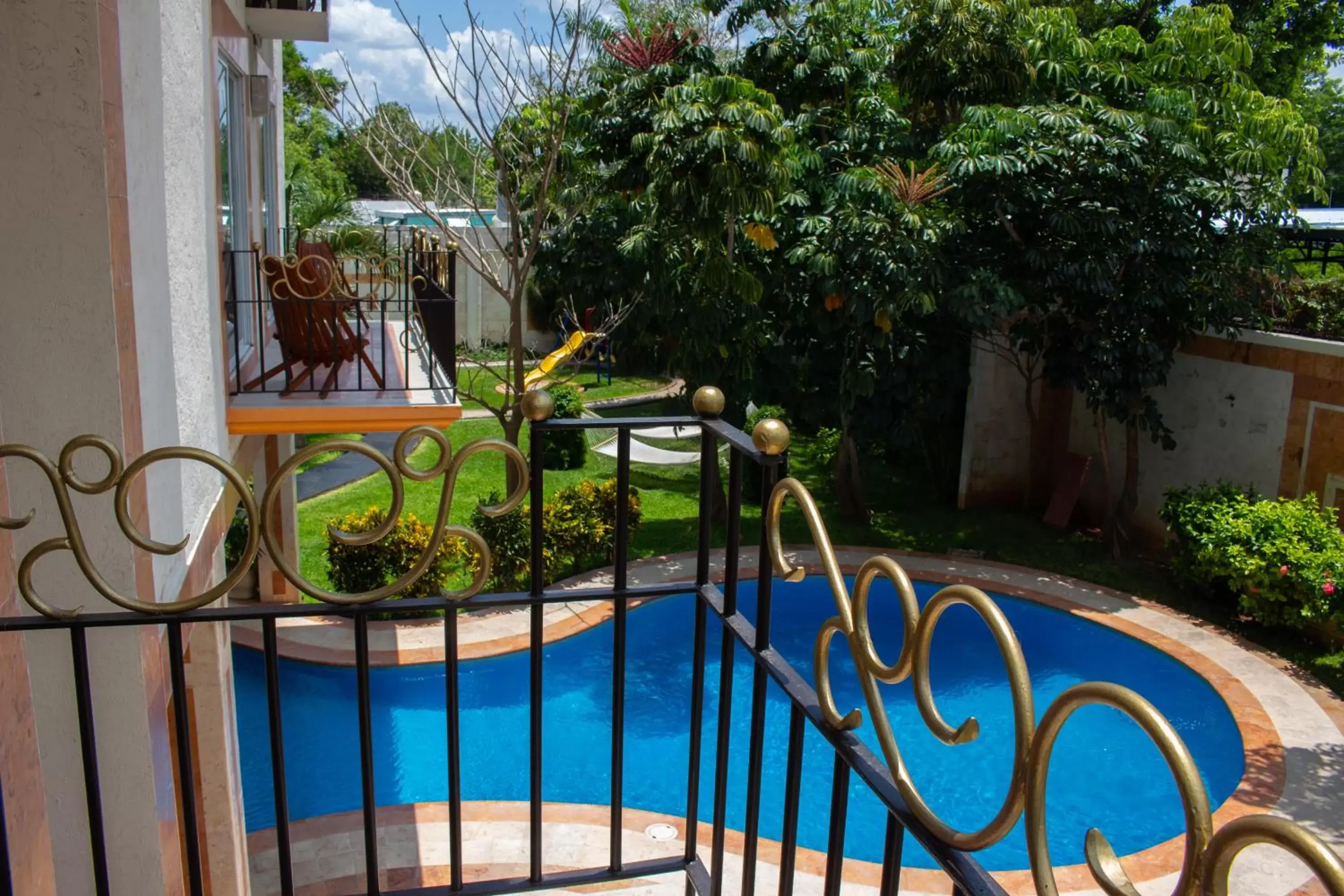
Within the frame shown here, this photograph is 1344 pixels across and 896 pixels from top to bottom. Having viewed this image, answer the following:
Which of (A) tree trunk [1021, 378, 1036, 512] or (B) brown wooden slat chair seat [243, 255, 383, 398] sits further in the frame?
(A) tree trunk [1021, 378, 1036, 512]

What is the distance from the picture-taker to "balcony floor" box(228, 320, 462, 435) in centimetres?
626

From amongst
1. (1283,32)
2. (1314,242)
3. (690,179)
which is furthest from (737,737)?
(1283,32)

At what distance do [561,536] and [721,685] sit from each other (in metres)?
9.60

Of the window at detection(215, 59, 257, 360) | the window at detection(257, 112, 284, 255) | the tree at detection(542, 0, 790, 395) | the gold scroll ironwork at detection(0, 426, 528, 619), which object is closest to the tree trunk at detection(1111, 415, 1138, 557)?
the tree at detection(542, 0, 790, 395)

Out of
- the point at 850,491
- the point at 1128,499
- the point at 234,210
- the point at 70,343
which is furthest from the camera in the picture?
the point at 850,491

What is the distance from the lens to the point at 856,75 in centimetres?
1223

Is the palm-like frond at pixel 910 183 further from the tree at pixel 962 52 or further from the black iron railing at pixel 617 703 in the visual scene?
the black iron railing at pixel 617 703

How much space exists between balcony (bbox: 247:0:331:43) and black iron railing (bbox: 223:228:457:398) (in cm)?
151

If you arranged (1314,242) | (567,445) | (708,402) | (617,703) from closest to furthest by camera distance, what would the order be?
(708,402) → (617,703) → (567,445) → (1314,242)

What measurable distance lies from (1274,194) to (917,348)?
3.81m

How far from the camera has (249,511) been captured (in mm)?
1820

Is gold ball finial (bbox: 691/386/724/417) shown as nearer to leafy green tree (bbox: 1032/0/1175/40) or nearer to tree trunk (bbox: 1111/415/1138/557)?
tree trunk (bbox: 1111/415/1138/557)

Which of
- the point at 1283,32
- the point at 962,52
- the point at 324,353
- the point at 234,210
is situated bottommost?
the point at 324,353

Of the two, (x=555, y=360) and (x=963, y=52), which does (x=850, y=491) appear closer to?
(x=555, y=360)
